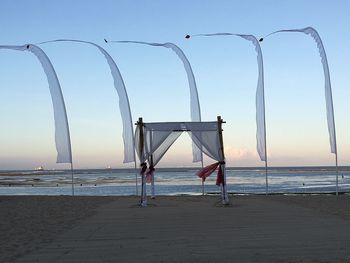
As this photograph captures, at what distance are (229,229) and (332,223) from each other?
252 cm

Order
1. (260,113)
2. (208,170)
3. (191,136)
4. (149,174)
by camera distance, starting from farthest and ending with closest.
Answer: (260,113), (149,174), (208,170), (191,136)

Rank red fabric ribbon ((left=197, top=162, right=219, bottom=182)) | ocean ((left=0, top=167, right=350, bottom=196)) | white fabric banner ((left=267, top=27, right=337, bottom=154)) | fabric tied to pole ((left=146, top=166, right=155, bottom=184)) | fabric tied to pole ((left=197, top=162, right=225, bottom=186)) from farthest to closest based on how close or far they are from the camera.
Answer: ocean ((left=0, top=167, right=350, bottom=196))
white fabric banner ((left=267, top=27, right=337, bottom=154))
fabric tied to pole ((left=146, top=166, right=155, bottom=184))
red fabric ribbon ((left=197, top=162, right=219, bottom=182))
fabric tied to pole ((left=197, top=162, right=225, bottom=186))

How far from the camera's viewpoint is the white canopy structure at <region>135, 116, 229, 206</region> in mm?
17047

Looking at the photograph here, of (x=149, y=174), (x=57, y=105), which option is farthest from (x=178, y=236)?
(x=57, y=105)

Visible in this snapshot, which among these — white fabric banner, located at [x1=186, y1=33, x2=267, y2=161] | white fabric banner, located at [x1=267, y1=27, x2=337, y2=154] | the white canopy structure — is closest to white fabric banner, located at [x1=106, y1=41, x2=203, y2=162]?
white fabric banner, located at [x1=186, y1=33, x2=267, y2=161]

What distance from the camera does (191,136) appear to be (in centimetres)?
1755

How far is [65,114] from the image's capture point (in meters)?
20.5

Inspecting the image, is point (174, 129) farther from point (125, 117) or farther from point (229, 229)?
point (229, 229)

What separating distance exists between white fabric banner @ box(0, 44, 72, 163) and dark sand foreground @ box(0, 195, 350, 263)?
5.01 m

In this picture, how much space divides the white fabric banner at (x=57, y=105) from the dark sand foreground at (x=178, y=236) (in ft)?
16.5

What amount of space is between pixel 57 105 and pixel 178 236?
12.3 metres

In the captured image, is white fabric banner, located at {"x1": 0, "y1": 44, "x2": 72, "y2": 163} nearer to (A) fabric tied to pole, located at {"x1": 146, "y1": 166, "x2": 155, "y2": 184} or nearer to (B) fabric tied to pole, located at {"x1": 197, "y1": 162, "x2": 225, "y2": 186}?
(A) fabric tied to pole, located at {"x1": 146, "y1": 166, "x2": 155, "y2": 184}

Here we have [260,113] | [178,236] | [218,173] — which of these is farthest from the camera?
[260,113]

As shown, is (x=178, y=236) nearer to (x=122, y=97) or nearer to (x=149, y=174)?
(x=149, y=174)
